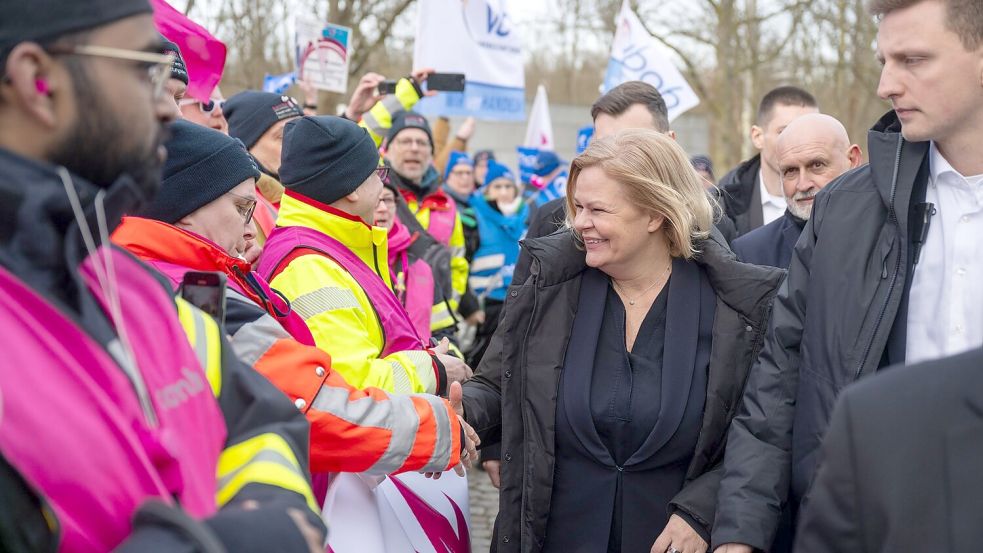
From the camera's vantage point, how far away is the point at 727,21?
21812 millimetres

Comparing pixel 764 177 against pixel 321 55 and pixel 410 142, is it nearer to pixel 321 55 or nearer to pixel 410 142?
pixel 410 142

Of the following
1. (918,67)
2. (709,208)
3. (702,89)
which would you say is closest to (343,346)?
(709,208)

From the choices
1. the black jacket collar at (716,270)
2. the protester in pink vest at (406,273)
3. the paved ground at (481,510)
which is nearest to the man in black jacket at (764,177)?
the protester in pink vest at (406,273)

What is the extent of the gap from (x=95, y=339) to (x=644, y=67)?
278 inches

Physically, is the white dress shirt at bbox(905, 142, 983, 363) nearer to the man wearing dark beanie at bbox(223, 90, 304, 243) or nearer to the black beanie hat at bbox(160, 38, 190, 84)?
the black beanie hat at bbox(160, 38, 190, 84)

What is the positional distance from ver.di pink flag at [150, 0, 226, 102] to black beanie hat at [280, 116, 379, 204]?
115 centimetres

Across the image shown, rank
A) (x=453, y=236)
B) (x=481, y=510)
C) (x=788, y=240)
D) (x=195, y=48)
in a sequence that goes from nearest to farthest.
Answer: (x=788, y=240) → (x=195, y=48) → (x=481, y=510) → (x=453, y=236)

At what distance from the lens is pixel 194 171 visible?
266 centimetres

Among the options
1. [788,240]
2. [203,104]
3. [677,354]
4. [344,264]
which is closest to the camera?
[677,354]

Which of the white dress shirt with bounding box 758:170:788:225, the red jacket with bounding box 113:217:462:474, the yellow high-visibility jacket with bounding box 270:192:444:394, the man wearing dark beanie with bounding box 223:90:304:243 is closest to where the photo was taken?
the red jacket with bounding box 113:217:462:474

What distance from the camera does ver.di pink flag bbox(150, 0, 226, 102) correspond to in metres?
4.40

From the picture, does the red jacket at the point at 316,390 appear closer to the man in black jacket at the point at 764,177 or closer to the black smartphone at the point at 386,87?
the man in black jacket at the point at 764,177

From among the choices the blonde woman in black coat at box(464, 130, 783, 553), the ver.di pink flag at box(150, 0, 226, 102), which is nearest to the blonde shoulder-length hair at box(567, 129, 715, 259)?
the blonde woman in black coat at box(464, 130, 783, 553)

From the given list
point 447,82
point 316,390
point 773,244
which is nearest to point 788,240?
point 773,244
